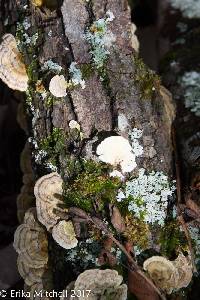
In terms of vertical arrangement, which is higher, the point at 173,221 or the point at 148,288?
the point at 173,221

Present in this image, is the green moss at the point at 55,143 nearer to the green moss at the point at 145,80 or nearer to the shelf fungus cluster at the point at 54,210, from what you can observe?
the shelf fungus cluster at the point at 54,210

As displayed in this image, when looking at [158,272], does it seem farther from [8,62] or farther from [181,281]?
[8,62]

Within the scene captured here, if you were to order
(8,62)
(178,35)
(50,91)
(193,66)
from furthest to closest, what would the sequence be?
1. (178,35)
2. (193,66)
3. (8,62)
4. (50,91)

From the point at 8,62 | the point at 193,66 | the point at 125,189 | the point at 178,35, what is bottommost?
the point at 125,189

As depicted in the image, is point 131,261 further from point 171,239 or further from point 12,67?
point 12,67

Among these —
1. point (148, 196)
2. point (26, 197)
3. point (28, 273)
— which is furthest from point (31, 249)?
point (148, 196)

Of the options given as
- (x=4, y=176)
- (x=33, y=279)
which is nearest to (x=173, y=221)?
(x=33, y=279)
